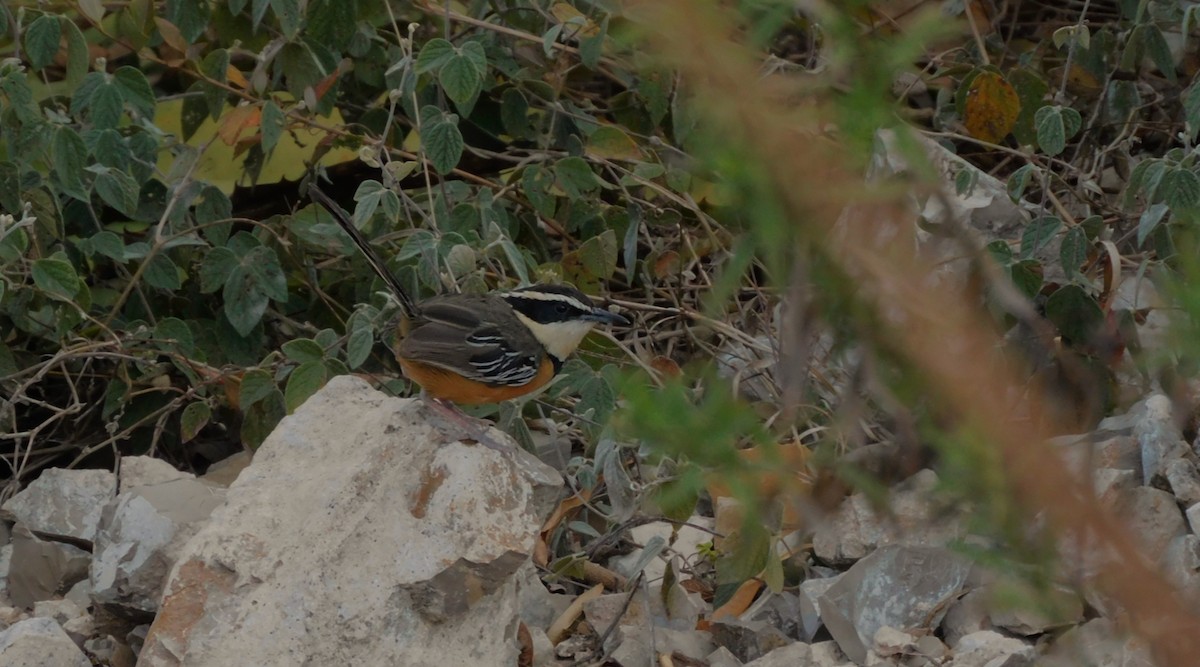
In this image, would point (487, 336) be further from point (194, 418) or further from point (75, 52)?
point (75, 52)

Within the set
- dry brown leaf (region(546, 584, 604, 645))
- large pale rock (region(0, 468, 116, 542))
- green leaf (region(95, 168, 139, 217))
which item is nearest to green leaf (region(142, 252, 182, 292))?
green leaf (region(95, 168, 139, 217))

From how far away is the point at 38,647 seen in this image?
376cm

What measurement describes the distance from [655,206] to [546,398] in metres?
0.91

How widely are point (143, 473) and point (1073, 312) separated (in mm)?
2929

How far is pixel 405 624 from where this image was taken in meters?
3.63

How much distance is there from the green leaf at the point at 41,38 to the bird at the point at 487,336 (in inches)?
48.1

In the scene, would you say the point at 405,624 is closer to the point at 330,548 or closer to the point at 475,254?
the point at 330,548

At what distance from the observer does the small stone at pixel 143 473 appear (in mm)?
4523

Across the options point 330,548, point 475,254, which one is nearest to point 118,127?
point 475,254

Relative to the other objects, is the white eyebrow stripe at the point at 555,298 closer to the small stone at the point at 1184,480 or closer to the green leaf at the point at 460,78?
the green leaf at the point at 460,78

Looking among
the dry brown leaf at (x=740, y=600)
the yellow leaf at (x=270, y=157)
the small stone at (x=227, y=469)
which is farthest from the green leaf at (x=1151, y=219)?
the small stone at (x=227, y=469)

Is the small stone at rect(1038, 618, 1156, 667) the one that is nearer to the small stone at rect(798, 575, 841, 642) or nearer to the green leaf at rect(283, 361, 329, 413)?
the small stone at rect(798, 575, 841, 642)

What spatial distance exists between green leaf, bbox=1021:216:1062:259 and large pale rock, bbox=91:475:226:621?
2675 mm

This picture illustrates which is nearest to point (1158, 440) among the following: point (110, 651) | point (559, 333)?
point (559, 333)
